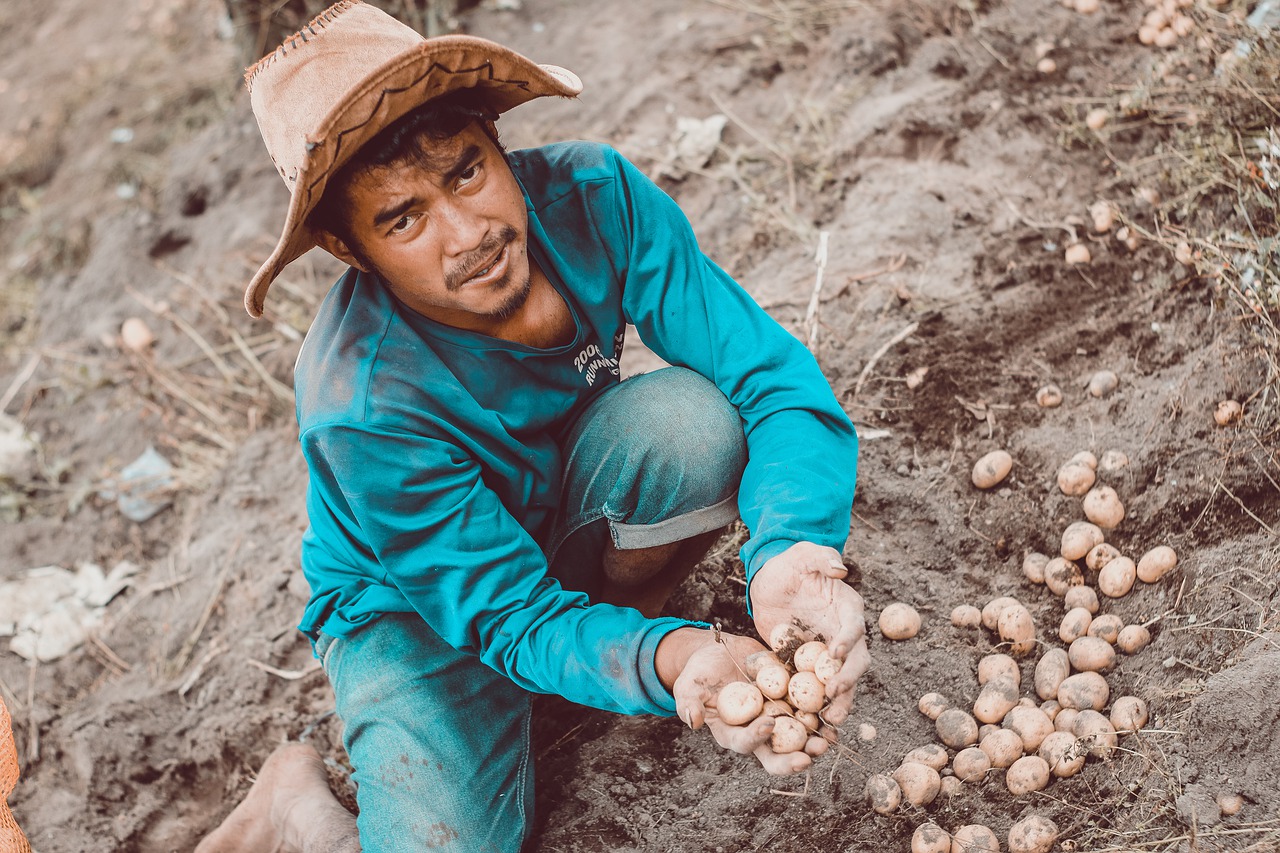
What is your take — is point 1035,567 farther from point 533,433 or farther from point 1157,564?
point 533,433

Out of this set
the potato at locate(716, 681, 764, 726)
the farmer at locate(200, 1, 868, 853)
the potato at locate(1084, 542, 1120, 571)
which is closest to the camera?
the potato at locate(716, 681, 764, 726)

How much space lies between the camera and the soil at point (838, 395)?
6.80 feet

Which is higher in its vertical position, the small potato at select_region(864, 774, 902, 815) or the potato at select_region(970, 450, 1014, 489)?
the potato at select_region(970, 450, 1014, 489)

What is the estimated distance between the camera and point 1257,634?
1.88 m

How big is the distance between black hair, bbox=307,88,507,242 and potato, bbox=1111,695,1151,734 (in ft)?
5.25

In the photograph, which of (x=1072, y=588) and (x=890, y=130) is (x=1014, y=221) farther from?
(x=1072, y=588)

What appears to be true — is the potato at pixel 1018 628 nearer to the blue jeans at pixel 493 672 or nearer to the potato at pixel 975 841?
the potato at pixel 975 841

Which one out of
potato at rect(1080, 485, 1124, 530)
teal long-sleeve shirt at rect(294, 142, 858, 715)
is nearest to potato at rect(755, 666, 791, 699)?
teal long-sleeve shirt at rect(294, 142, 858, 715)

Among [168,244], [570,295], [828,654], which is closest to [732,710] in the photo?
[828,654]

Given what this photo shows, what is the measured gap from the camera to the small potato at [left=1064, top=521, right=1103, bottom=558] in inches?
89.7

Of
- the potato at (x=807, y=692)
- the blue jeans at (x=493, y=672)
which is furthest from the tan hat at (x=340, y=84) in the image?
the potato at (x=807, y=692)

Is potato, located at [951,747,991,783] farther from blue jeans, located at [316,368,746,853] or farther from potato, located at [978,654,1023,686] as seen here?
blue jeans, located at [316,368,746,853]

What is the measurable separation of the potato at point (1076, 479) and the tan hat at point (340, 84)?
1517 mm

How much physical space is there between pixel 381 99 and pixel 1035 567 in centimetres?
169
